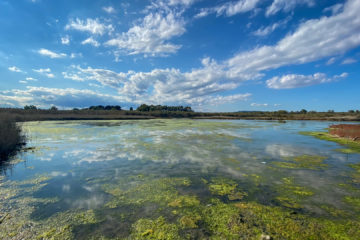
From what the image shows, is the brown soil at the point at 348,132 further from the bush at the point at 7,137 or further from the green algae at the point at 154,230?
the bush at the point at 7,137

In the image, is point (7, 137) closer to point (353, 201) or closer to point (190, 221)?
point (190, 221)

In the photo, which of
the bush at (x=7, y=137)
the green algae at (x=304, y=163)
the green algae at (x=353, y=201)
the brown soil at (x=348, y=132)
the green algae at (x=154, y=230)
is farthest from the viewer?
the brown soil at (x=348, y=132)

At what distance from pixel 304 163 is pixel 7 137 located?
16.0m

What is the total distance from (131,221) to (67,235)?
115 centimetres

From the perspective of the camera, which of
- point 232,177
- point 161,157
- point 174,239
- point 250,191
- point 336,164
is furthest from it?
point 161,157

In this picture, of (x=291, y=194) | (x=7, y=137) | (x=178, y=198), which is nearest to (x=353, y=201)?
(x=291, y=194)

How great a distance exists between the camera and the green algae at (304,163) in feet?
23.4

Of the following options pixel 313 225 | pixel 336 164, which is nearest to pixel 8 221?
pixel 313 225

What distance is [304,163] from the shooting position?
759cm

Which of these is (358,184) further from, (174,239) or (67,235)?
(67,235)

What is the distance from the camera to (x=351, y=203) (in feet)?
13.9

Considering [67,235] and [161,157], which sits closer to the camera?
[67,235]

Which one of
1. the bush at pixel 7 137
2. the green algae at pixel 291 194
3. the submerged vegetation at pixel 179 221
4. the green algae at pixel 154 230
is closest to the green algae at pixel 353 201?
the submerged vegetation at pixel 179 221

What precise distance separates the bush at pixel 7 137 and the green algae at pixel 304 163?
44.3 feet
